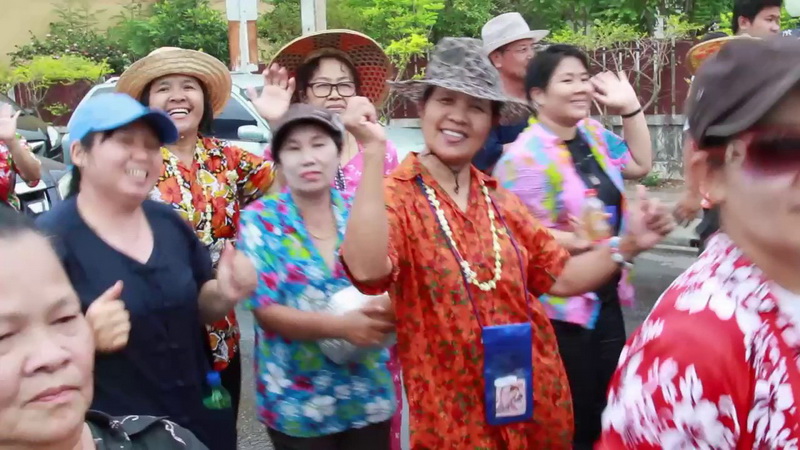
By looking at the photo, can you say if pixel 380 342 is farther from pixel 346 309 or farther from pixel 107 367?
pixel 107 367

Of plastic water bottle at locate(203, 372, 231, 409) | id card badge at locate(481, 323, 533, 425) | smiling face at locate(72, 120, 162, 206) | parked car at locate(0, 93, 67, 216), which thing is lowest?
parked car at locate(0, 93, 67, 216)

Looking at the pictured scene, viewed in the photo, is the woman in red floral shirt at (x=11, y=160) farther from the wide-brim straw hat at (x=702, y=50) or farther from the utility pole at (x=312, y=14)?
the utility pole at (x=312, y=14)

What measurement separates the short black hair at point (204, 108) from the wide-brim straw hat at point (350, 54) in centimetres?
32

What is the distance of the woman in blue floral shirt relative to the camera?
288 centimetres

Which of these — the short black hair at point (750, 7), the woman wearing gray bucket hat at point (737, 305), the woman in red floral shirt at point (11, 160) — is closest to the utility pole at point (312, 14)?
the short black hair at point (750, 7)

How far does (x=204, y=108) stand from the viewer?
385 cm

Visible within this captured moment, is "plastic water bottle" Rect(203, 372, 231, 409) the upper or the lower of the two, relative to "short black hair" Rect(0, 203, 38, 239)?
lower

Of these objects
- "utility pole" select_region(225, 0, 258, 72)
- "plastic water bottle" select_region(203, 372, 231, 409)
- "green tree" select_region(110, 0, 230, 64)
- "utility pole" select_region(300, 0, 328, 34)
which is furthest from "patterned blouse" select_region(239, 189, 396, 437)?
"green tree" select_region(110, 0, 230, 64)

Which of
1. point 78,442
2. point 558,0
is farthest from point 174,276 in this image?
point 558,0

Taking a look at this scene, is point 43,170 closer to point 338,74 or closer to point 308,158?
point 338,74

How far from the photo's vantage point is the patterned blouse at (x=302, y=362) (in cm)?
289

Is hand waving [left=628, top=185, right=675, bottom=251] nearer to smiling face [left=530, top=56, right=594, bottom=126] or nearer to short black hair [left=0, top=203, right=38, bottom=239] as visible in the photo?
smiling face [left=530, top=56, right=594, bottom=126]

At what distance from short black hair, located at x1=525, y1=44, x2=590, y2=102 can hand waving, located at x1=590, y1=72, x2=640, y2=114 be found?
157mm

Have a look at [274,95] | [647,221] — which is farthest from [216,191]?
[647,221]
